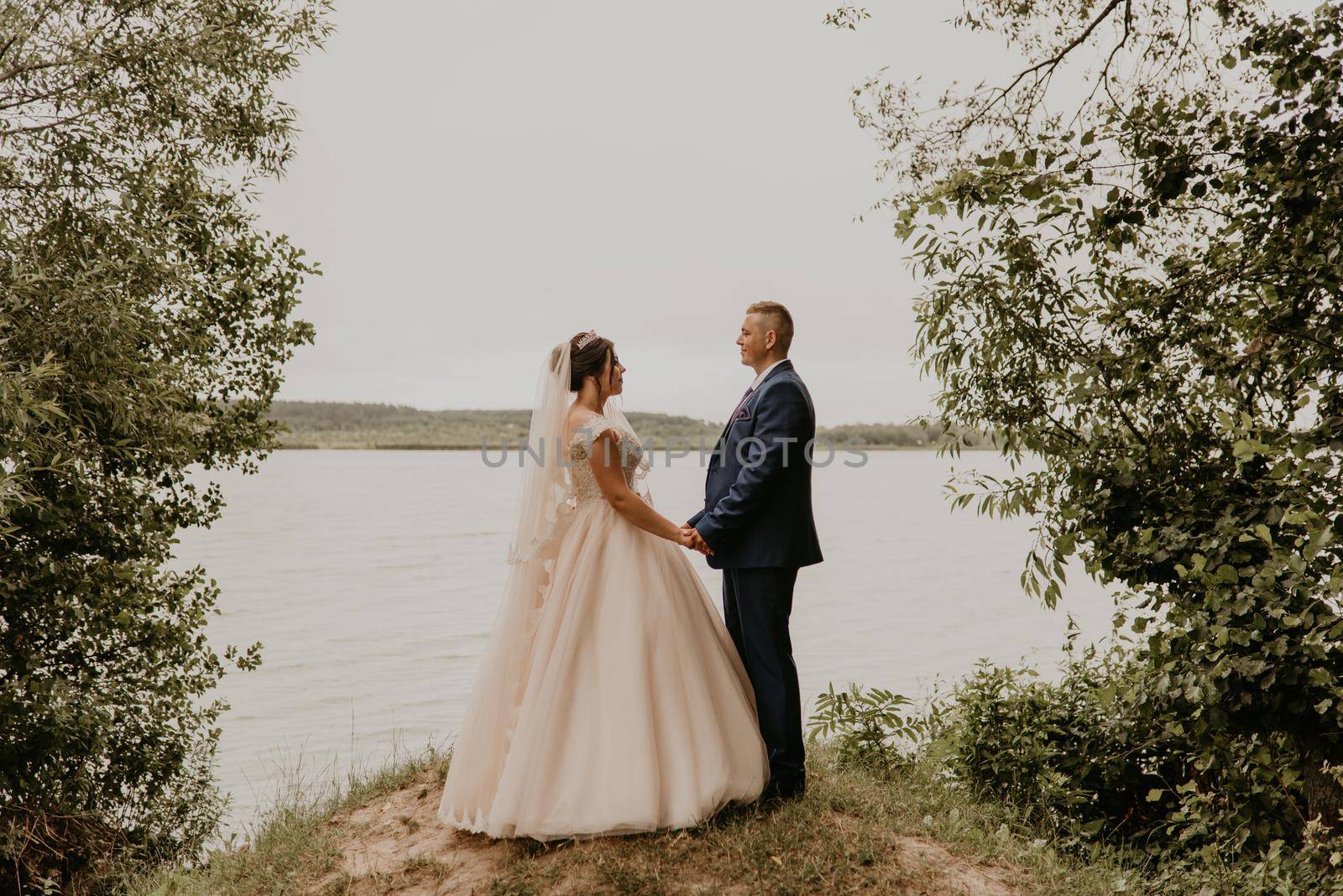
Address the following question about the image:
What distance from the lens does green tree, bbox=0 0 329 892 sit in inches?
240

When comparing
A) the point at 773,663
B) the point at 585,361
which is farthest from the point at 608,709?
the point at 585,361

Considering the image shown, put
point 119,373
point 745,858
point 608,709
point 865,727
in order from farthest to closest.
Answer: point 865,727
point 119,373
point 608,709
point 745,858

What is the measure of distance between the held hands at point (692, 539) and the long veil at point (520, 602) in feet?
2.00

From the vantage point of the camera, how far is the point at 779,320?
505cm

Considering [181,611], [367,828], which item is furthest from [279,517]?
[367,828]

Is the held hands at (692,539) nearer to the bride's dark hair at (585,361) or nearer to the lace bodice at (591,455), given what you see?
the lace bodice at (591,455)

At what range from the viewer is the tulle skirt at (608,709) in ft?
14.8

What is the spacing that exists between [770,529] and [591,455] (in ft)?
3.26

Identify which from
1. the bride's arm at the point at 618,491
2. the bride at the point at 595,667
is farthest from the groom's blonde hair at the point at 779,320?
the bride's arm at the point at 618,491

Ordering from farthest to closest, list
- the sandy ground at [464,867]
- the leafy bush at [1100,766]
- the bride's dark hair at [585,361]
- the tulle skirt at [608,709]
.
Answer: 1. the leafy bush at [1100,766]
2. the bride's dark hair at [585,361]
3. the tulle skirt at [608,709]
4. the sandy ground at [464,867]

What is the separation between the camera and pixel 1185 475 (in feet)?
17.2

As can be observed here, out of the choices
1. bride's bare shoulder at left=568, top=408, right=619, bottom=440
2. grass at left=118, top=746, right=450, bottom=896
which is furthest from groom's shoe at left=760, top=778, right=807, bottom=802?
grass at left=118, top=746, right=450, bottom=896

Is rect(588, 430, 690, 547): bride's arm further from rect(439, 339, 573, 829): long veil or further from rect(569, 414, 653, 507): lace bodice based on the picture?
rect(439, 339, 573, 829): long veil

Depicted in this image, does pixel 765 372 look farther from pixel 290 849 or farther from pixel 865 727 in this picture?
pixel 290 849
